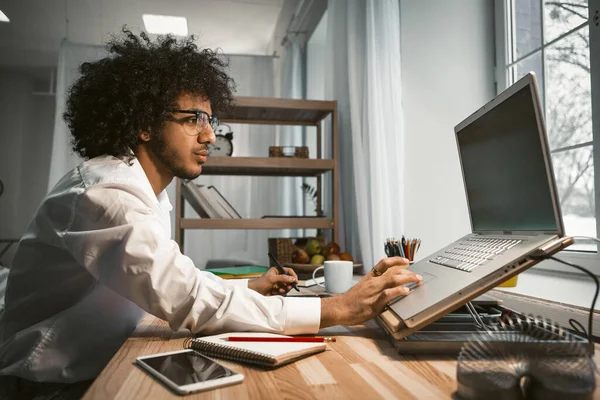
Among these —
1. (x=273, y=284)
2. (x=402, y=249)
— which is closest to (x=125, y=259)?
(x=273, y=284)

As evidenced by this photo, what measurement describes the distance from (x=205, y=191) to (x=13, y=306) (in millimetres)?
1258

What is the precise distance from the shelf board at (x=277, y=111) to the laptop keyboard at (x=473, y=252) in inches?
56.2

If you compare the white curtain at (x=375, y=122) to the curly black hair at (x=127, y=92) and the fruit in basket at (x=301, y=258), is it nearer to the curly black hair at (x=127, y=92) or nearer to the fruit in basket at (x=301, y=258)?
the fruit in basket at (x=301, y=258)

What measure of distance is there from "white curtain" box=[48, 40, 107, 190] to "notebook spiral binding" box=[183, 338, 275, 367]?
340 cm

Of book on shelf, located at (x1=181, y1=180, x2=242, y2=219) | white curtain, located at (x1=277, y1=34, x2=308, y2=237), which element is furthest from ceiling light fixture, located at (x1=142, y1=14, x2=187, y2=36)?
book on shelf, located at (x1=181, y1=180, x2=242, y2=219)

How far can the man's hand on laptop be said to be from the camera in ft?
2.50

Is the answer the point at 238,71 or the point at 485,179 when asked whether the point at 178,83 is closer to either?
the point at 485,179

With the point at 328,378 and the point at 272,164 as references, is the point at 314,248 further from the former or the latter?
the point at 328,378

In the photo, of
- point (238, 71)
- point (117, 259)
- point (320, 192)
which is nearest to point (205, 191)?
point (320, 192)

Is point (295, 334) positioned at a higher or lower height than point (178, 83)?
lower

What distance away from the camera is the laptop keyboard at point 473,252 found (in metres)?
0.70

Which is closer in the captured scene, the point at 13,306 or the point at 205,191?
the point at 13,306

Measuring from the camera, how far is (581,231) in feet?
5.01

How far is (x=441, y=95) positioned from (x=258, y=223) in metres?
1.01
